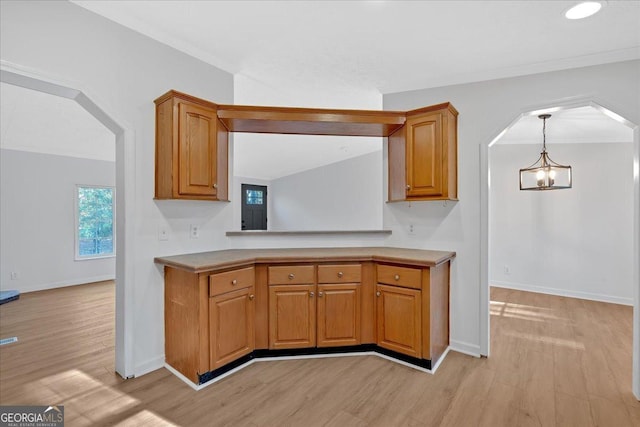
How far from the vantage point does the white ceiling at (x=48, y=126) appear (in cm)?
389

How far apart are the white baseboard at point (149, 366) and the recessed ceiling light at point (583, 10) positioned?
3.86 meters

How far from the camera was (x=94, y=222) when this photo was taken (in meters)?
6.09

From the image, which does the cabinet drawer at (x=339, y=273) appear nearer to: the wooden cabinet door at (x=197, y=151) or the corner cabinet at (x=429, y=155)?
the corner cabinet at (x=429, y=155)

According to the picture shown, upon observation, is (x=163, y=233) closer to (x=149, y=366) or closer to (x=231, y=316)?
(x=231, y=316)

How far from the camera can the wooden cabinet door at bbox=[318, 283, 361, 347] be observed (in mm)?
2701

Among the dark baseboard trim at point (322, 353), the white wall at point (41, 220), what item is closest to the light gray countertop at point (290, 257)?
the dark baseboard trim at point (322, 353)

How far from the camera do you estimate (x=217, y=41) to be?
101 inches

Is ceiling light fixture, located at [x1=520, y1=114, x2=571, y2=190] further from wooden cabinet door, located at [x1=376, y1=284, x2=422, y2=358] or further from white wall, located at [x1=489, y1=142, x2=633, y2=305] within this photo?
wooden cabinet door, located at [x1=376, y1=284, x2=422, y2=358]

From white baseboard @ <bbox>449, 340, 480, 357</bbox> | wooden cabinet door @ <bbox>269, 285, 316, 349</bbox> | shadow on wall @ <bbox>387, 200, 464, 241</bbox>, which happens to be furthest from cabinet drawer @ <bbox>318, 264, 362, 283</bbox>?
white baseboard @ <bbox>449, 340, 480, 357</bbox>

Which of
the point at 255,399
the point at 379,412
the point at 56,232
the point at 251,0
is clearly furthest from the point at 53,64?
the point at 56,232

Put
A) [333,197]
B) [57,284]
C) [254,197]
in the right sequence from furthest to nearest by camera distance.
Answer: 1. [254,197]
2. [333,197]
3. [57,284]

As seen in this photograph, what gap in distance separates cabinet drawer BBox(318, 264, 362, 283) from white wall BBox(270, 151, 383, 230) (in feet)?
14.1

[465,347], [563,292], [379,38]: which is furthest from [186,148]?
[563,292]

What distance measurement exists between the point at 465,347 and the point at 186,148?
118 inches
